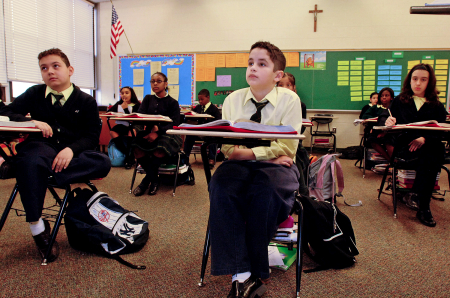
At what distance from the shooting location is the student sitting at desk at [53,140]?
1315mm

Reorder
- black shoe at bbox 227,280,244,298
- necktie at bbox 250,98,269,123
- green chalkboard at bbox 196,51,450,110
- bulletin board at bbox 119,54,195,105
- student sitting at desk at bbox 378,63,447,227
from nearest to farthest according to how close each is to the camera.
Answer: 1. black shoe at bbox 227,280,244,298
2. necktie at bbox 250,98,269,123
3. student sitting at desk at bbox 378,63,447,227
4. green chalkboard at bbox 196,51,450,110
5. bulletin board at bbox 119,54,195,105

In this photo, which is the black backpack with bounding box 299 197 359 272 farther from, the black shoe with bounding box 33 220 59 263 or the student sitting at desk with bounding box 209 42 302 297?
the black shoe with bounding box 33 220 59 263

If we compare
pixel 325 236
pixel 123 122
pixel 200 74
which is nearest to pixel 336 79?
pixel 200 74

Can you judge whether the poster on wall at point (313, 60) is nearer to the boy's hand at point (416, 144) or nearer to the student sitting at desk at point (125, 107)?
the student sitting at desk at point (125, 107)

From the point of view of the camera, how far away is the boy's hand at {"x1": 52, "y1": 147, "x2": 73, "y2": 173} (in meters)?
1.37

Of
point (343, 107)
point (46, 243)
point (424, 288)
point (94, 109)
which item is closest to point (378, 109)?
point (343, 107)

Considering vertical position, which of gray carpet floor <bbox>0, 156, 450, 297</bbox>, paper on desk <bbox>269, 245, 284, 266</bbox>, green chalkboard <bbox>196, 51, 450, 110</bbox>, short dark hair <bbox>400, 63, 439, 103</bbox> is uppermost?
green chalkboard <bbox>196, 51, 450, 110</bbox>

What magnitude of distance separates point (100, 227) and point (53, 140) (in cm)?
55

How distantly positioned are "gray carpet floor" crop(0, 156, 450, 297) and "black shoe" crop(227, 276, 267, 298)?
12 centimetres

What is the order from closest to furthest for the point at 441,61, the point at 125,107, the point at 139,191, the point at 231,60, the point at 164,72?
the point at 139,191 < the point at 125,107 < the point at 441,61 < the point at 231,60 < the point at 164,72

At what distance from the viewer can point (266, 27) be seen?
5.48 metres

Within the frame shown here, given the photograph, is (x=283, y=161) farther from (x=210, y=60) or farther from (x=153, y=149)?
(x=210, y=60)

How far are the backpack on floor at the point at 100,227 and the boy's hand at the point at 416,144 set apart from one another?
202 centimetres

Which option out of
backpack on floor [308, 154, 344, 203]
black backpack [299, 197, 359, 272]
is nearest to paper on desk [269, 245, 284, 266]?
black backpack [299, 197, 359, 272]
